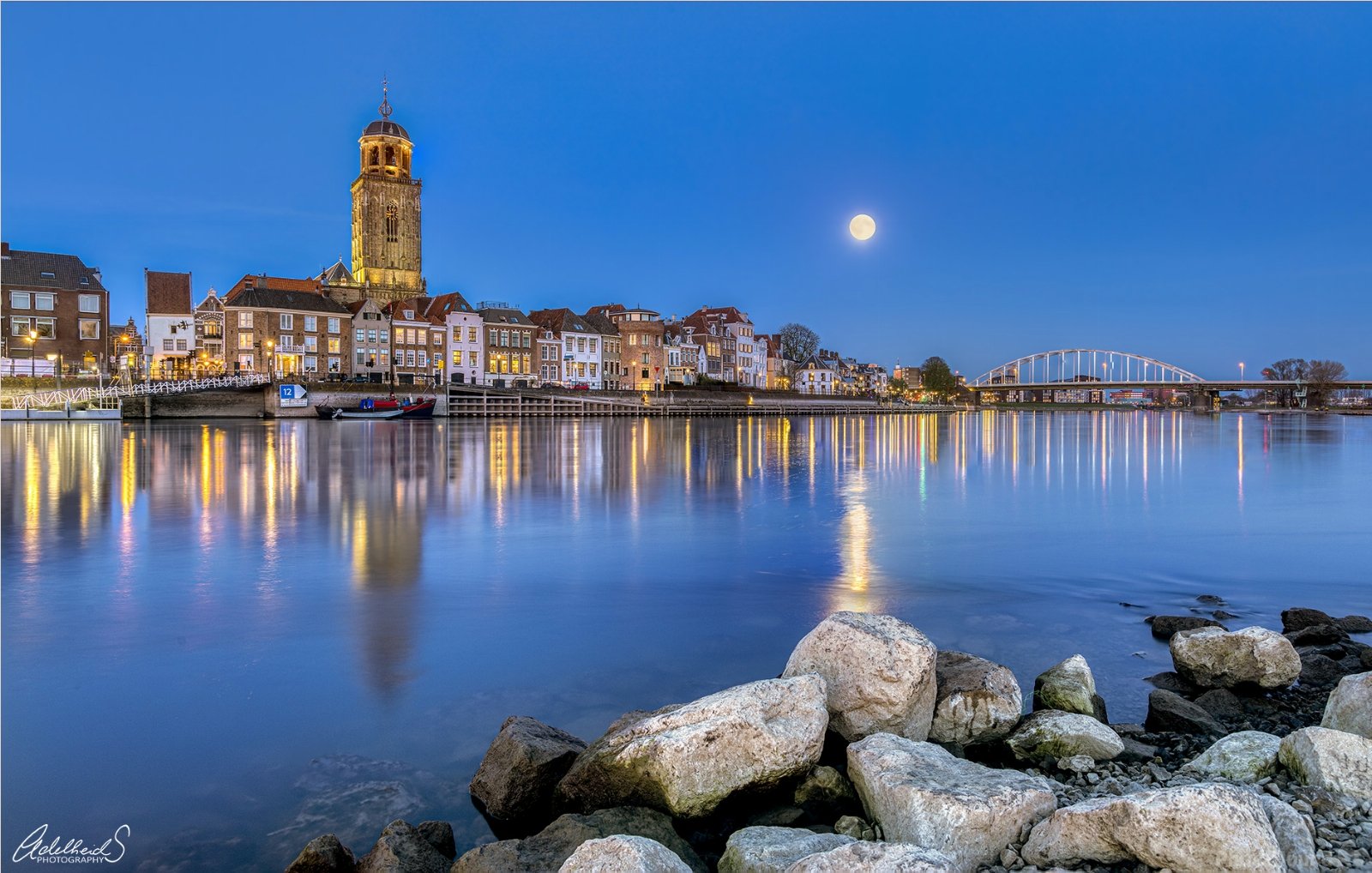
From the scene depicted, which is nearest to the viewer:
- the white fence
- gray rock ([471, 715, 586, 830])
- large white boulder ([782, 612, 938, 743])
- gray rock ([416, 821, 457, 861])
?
gray rock ([416, 821, 457, 861])

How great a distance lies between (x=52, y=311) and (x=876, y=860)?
3401 inches

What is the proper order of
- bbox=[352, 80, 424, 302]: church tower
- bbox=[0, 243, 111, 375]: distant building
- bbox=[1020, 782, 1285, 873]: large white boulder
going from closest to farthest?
bbox=[1020, 782, 1285, 873]: large white boulder < bbox=[0, 243, 111, 375]: distant building < bbox=[352, 80, 424, 302]: church tower

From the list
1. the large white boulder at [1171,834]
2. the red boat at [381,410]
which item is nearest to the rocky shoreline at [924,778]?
the large white boulder at [1171,834]

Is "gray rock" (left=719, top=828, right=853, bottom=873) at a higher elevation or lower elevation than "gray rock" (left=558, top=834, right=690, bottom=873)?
lower

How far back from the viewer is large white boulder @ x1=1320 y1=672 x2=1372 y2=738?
5.34m

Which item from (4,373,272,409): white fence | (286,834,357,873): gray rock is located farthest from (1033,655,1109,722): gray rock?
(4,373,272,409): white fence

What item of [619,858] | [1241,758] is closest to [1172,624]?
[1241,758]

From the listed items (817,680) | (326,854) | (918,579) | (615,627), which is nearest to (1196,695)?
(817,680)

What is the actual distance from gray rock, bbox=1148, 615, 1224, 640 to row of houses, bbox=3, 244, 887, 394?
241 ft

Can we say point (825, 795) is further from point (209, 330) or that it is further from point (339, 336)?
point (209, 330)

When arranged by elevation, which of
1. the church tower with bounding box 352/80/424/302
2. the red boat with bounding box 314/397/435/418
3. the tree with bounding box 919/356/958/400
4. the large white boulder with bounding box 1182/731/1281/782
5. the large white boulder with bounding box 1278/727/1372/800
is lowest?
the large white boulder with bounding box 1182/731/1281/782

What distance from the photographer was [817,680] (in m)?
5.40

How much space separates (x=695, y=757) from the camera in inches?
187

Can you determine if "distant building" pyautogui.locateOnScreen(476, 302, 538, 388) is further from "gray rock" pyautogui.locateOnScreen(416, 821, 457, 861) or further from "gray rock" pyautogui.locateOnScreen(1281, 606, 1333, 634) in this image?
"gray rock" pyautogui.locateOnScreen(416, 821, 457, 861)
